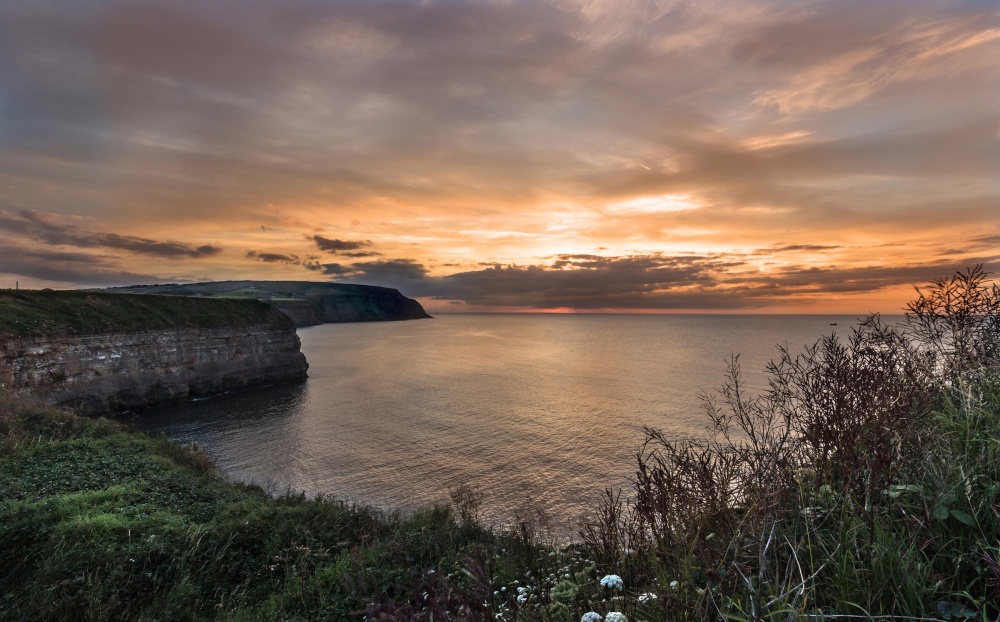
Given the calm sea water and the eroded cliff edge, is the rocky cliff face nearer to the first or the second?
the eroded cliff edge

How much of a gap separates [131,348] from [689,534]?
175 ft

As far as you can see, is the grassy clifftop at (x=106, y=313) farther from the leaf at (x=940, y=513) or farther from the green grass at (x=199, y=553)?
the leaf at (x=940, y=513)

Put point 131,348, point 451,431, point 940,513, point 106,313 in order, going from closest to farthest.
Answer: point 940,513
point 451,431
point 131,348
point 106,313

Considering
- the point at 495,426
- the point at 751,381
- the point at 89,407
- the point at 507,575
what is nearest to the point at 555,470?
the point at 495,426

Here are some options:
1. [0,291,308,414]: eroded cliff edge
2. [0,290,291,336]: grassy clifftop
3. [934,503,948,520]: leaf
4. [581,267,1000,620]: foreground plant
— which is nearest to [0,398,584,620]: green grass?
[581,267,1000,620]: foreground plant

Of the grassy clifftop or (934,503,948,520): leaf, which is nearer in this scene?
(934,503,948,520): leaf

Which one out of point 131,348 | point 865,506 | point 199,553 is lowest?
point 199,553

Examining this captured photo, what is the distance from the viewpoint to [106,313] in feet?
140

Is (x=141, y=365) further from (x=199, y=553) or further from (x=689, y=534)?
(x=689, y=534)

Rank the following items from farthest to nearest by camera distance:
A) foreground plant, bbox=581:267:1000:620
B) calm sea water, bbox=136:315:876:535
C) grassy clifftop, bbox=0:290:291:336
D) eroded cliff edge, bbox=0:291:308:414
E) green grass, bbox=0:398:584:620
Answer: grassy clifftop, bbox=0:290:291:336 < eroded cliff edge, bbox=0:291:308:414 < calm sea water, bbox=136:315:876:535 < green grass, bbox=0:398:584:620 < foreground plant, bbox=581:267:1000:620

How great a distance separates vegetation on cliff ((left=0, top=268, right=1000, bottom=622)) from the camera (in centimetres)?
332

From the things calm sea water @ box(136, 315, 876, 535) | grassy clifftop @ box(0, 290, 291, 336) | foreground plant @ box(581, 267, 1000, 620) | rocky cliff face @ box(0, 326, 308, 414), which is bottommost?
calm sea water @ box(136, 315, 876, 535)

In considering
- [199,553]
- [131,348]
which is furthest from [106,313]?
[199,553]

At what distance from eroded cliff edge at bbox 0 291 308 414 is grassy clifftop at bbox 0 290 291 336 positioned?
0.24 ft
